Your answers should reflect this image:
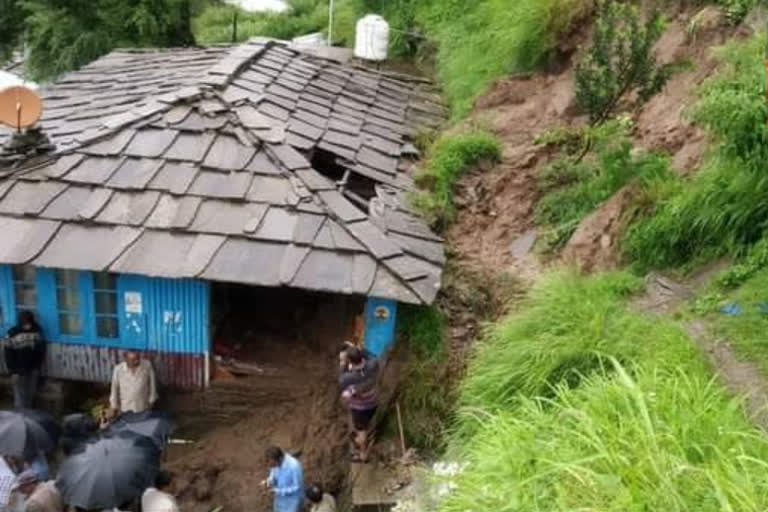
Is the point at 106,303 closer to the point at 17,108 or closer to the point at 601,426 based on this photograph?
the point at 17,108

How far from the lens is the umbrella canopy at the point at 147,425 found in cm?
834

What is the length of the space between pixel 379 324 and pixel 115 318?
3.11 metres

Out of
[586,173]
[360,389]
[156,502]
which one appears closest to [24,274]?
[156,502]

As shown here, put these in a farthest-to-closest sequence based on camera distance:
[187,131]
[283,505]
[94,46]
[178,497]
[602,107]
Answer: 1. [94,46]
2. [602,107]
3. [187,131]
4. [178,497]
5. [283,505]

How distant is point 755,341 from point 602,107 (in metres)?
5.22

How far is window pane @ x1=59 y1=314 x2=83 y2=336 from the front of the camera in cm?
960

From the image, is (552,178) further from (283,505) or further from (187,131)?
(283,505)

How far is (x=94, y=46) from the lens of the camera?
755 inches

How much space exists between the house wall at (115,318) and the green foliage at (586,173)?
438 centimetres

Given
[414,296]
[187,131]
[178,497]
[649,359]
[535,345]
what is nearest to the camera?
[649,359]

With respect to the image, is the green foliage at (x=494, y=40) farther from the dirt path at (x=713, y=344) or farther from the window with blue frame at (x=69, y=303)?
the window with blue frame at (x=69, y=303)

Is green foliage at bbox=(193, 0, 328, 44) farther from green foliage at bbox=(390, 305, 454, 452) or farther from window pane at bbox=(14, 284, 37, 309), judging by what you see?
green foliage at bbox=(390, 305, 454, 452)

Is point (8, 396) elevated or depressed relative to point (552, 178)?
depressed

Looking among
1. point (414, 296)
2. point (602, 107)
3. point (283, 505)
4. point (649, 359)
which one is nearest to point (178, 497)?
point (283, 505)
